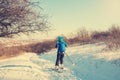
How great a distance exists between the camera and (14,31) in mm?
19641

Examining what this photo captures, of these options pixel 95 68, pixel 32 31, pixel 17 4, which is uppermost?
pixel 17 4

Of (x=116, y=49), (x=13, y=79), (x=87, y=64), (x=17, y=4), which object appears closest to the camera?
(x=13, y=79)

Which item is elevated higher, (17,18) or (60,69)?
(17,18)

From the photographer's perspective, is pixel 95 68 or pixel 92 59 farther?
pixel 92 59

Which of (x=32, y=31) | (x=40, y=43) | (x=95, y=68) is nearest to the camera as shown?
(x=32, y=31)

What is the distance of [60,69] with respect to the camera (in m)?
19.8

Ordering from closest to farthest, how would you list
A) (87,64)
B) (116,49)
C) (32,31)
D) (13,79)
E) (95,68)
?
(13,79) → (32,31) → (95,68) → (87,64) → (116,49)

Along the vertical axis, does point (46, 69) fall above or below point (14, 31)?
below

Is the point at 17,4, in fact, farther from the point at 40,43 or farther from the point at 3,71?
the point at 40,43

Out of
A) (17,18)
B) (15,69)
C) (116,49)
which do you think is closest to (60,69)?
(15,69)

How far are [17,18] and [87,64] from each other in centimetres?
647

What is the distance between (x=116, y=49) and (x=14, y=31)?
35.0 ft

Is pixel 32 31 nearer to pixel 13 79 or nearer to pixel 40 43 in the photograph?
pixel 13 79

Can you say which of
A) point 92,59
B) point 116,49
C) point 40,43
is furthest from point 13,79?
point 40,43
